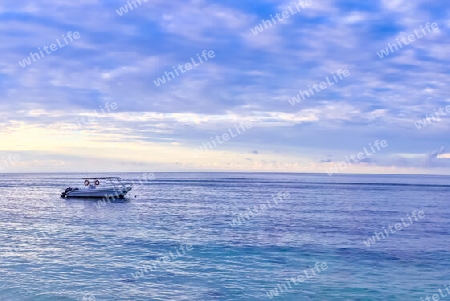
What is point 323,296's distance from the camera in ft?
73.0

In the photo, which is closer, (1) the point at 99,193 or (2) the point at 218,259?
(2) the point at 218,259

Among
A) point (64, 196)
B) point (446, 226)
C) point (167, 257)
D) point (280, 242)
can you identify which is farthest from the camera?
point (64, 196)

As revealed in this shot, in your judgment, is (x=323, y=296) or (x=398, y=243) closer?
(x=323, y=296)

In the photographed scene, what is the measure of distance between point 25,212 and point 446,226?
53175mm

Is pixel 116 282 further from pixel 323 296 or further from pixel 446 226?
pixel 446 226

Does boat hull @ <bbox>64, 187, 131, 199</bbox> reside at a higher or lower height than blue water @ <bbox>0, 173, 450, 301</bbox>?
higher

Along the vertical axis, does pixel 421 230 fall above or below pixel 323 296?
above

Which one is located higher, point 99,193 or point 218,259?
point 99,193

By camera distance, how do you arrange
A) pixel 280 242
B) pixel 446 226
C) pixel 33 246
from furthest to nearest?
pixel 446 226, pixel 280 242, pixel 33 246

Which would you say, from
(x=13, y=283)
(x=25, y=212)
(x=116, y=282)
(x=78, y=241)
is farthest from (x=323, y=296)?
(x=25, y=212)

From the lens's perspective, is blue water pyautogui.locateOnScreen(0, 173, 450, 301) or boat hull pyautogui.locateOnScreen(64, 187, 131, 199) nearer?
blue water pyautogui.locateOnScreen(0, 173, 450, 301)

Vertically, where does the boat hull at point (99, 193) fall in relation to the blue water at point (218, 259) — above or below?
above

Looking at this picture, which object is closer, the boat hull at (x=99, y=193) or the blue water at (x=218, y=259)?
the blue water at (x=218, y=259)

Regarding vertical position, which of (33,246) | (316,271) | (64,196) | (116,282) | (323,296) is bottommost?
(323,296)
